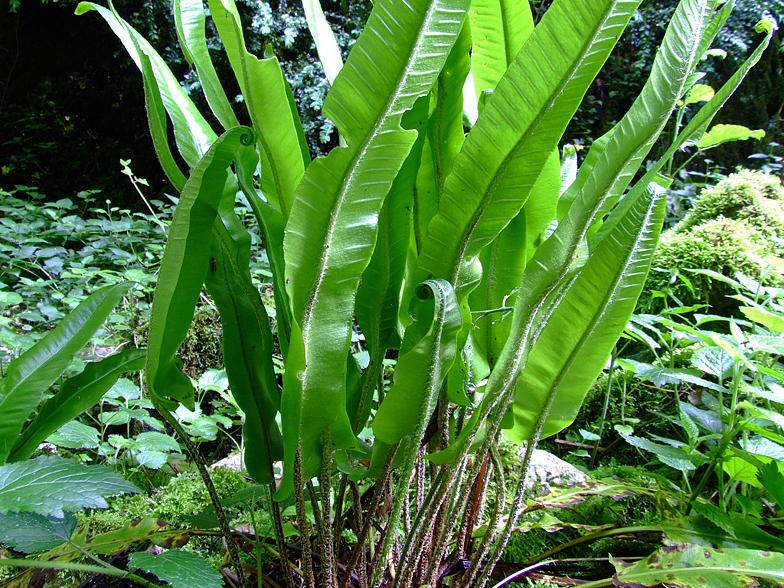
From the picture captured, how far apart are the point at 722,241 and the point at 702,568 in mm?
1468

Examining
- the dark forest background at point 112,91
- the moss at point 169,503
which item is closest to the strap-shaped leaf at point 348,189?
the moss at point 169,503

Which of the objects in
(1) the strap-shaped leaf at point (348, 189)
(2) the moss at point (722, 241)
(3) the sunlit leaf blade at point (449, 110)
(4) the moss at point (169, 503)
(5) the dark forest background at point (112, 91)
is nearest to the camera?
(1) the strap-shaped leaf at point (348, 189)

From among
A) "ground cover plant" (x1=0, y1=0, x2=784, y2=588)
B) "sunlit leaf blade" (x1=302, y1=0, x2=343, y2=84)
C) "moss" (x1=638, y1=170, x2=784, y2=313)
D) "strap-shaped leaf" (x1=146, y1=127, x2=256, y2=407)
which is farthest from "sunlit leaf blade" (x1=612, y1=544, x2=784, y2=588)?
"moss" (x1=638, y1=170, x2=784, y2=313)

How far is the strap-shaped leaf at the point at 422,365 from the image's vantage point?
400mm

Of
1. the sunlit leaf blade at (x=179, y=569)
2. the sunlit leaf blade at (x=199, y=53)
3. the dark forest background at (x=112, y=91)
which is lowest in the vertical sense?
the sunlit leaf blade at (x=179, y=569)

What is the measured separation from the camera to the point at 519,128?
42 centimetres

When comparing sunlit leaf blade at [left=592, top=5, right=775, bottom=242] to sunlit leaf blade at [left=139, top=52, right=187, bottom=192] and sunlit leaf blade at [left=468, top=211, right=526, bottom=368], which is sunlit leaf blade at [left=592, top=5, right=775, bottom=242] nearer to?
sunlit leaf blade at [left=468, top=211, right=526, bottom=368]

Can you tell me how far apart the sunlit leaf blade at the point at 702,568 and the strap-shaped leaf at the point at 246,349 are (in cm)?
41

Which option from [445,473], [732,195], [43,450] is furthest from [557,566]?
[732,195]

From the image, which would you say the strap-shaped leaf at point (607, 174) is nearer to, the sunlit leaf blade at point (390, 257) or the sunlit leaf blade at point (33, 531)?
the sunlit leaf blade at point (390, 257)

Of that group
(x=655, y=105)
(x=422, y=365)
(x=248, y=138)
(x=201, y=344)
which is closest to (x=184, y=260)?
(x=248, y=138)

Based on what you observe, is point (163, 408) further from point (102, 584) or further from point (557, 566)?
point (557, 566)

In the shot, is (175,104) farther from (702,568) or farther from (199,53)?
(702,568)

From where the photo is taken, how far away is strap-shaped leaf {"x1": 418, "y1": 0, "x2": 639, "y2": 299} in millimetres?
387
